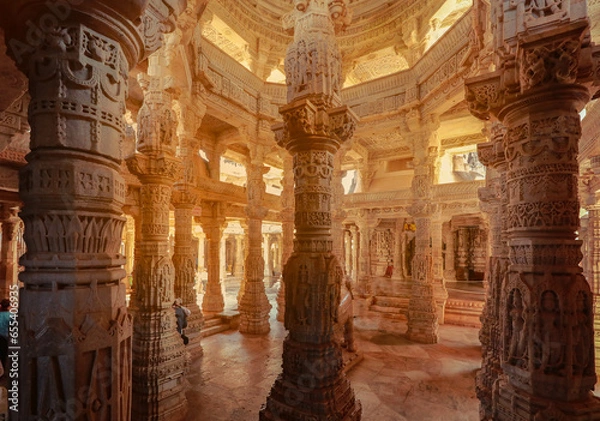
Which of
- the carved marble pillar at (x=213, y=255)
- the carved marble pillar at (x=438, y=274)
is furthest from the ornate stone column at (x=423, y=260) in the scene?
the carved marble pillar at (x=213, y=255)

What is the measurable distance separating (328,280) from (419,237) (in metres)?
6.35

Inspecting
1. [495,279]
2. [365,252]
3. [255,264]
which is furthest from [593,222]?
[255,264]

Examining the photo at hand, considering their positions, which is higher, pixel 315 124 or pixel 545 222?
pixel 315 124

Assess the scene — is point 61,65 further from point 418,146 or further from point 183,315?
point 418,146

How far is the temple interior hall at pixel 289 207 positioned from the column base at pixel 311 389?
0.03 metres

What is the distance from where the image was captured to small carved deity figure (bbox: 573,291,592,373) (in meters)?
2.38

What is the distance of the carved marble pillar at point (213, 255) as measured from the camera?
11117mm

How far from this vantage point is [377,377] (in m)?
6.24

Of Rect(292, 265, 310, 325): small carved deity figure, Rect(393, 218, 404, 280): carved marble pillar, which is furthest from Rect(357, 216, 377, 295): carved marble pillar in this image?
Rect(292, 265, 310, 325): small carved deity figure

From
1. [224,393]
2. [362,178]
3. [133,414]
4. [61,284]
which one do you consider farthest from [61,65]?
[362,178]

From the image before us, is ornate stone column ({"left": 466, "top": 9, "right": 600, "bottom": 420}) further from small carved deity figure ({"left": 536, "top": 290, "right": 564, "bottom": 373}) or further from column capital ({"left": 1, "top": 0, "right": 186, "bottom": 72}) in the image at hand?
column capital ({"left": 1, "top": 0, "right": 186, "bottom": 72})

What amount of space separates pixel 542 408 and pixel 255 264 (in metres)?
8.35

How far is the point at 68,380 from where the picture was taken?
4.77ft

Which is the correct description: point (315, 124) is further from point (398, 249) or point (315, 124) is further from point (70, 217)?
point (398, 249)
